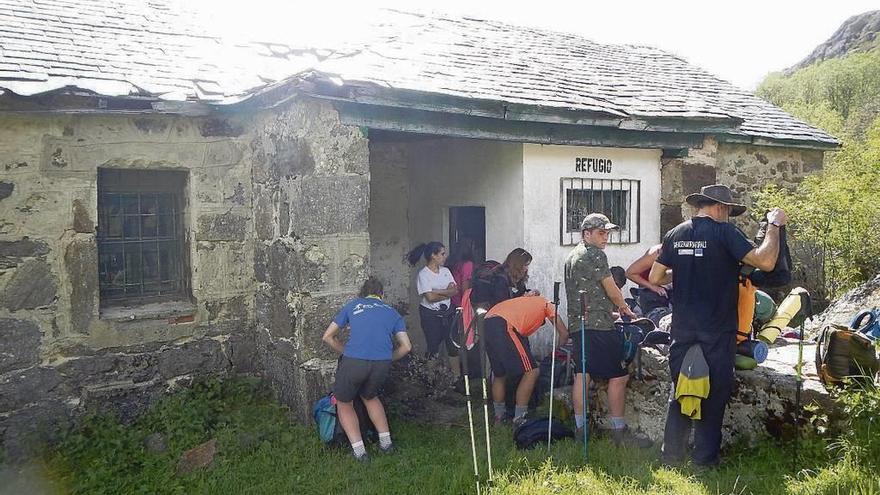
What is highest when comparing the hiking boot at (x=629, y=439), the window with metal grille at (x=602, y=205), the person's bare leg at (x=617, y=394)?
the window with metal grille at (x=602, y=205)

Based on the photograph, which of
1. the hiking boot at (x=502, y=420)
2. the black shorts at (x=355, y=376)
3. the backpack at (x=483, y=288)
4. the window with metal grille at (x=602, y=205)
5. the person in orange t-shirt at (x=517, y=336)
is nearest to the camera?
the black shorts at (x=355, y=376)

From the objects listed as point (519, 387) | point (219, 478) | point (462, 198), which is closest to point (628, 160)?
point (462, 198)

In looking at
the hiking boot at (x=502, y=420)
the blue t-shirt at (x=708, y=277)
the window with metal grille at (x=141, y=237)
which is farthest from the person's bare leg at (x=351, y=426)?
the blue t-shirt at (x=708, y=277)

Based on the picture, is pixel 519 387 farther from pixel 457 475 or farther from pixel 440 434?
pixel 457 475

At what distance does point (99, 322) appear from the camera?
577 centimetres

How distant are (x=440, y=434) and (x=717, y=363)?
2.39m

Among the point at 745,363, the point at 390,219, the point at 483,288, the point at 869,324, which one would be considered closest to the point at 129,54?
the point at 483,288

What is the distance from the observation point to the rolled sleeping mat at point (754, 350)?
16.6 feet

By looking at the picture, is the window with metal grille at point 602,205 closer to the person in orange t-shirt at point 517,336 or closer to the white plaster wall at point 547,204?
the white plaster wall at point 547,204

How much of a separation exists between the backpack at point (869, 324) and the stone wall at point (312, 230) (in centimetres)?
409

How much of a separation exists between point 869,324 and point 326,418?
174 inches

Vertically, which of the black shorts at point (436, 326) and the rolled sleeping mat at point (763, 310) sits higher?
the rolled sleeping mat at point (763, 310)

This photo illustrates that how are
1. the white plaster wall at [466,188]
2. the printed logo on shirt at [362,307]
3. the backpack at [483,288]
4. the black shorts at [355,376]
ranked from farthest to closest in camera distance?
the white plaster wall at [466,188] → the backpack at [483,288] → the printed logo on shirt at [362,307] → the black shorts at [355,376]

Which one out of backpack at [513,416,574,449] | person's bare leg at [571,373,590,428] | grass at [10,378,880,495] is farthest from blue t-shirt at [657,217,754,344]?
backpack at [513,416,574,449]
